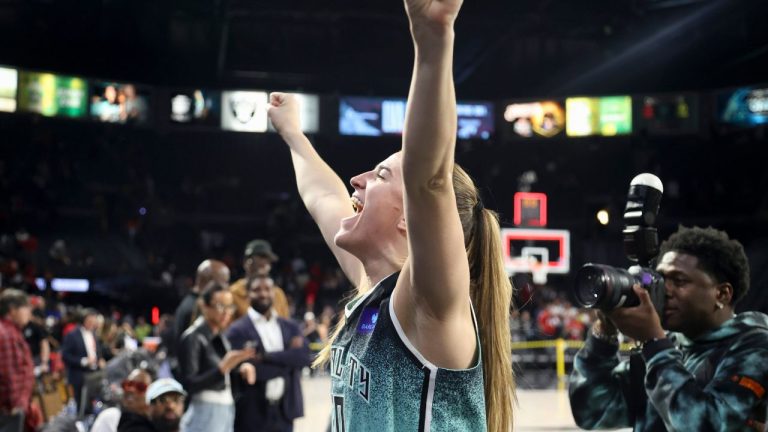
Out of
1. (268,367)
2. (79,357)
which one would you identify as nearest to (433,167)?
(268,367)

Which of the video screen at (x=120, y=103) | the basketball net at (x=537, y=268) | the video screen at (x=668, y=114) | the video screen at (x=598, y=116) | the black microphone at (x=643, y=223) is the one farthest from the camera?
the video screen at (x=598, y=116)

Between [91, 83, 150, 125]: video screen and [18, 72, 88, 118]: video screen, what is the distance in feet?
1.15

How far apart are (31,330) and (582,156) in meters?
22.9

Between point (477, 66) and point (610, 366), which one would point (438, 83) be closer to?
point (610, 366)

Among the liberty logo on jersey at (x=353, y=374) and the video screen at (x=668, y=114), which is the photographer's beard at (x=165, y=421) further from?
the video screen at (x=668, y=114)

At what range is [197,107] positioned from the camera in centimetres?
2733

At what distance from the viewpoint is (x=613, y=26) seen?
2744cm

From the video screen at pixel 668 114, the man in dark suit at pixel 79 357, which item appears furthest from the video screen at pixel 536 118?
the man in dark suit at pixel 79 357

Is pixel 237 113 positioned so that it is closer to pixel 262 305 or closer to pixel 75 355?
pixel 75 355

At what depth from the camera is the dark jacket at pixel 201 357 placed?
242 inches

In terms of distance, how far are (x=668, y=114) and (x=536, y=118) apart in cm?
381

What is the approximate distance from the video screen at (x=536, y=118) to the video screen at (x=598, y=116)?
27cm

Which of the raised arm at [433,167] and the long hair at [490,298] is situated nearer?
the raised arm at [433,167]

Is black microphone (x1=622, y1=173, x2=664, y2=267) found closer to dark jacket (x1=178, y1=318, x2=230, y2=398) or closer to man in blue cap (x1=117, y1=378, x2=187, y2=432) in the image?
man in blue cap (x1=117, y1=378, x2=187, y2=432)
